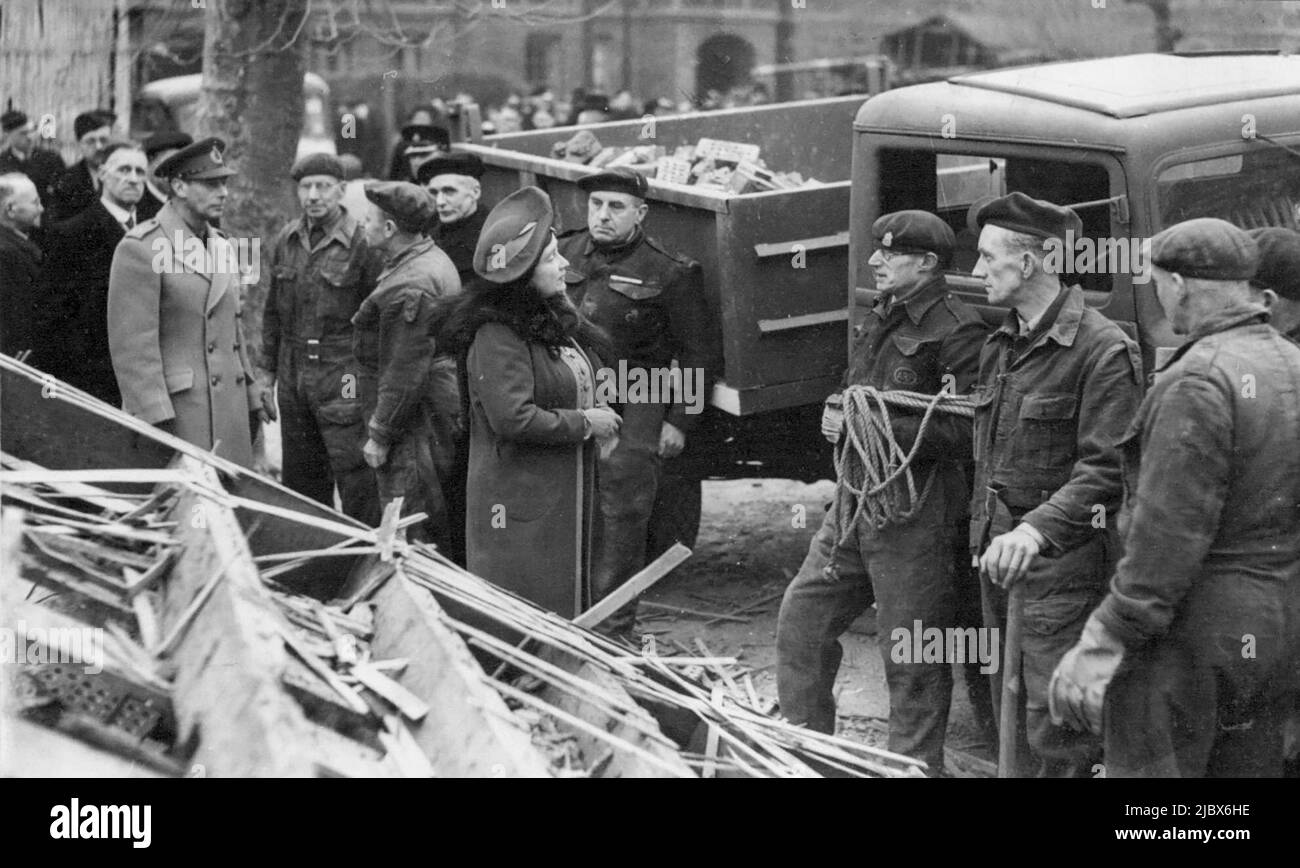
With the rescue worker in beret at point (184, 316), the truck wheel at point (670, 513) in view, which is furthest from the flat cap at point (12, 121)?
the truck wheel at point (670, 513)

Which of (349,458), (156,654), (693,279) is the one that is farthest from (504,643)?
(349,458)

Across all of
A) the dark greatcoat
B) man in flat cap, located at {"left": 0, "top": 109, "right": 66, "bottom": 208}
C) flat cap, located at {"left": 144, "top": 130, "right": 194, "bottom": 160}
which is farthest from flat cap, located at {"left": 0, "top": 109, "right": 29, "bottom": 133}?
the dark greatcoat

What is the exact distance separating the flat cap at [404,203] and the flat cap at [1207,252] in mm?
3553

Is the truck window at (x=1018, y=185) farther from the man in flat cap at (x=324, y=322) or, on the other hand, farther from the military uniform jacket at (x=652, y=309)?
the man in flat cap at (x=324, y=322)

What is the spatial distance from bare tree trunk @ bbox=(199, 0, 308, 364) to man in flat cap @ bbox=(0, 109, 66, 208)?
1.24 metres

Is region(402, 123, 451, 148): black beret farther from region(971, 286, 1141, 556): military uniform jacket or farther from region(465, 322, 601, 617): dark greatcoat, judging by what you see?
region(971, 286, 1141, 556): military uniform jacket

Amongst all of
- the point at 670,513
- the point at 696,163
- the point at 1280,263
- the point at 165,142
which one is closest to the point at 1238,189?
the point at 1280,263

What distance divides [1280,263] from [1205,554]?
3.93ft

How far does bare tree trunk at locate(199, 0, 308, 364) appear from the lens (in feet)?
34.4

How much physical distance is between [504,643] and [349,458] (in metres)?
3.07

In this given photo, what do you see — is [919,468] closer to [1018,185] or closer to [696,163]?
[1018,185]

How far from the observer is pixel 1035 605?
180 inches

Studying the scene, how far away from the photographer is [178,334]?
20.7 feet
